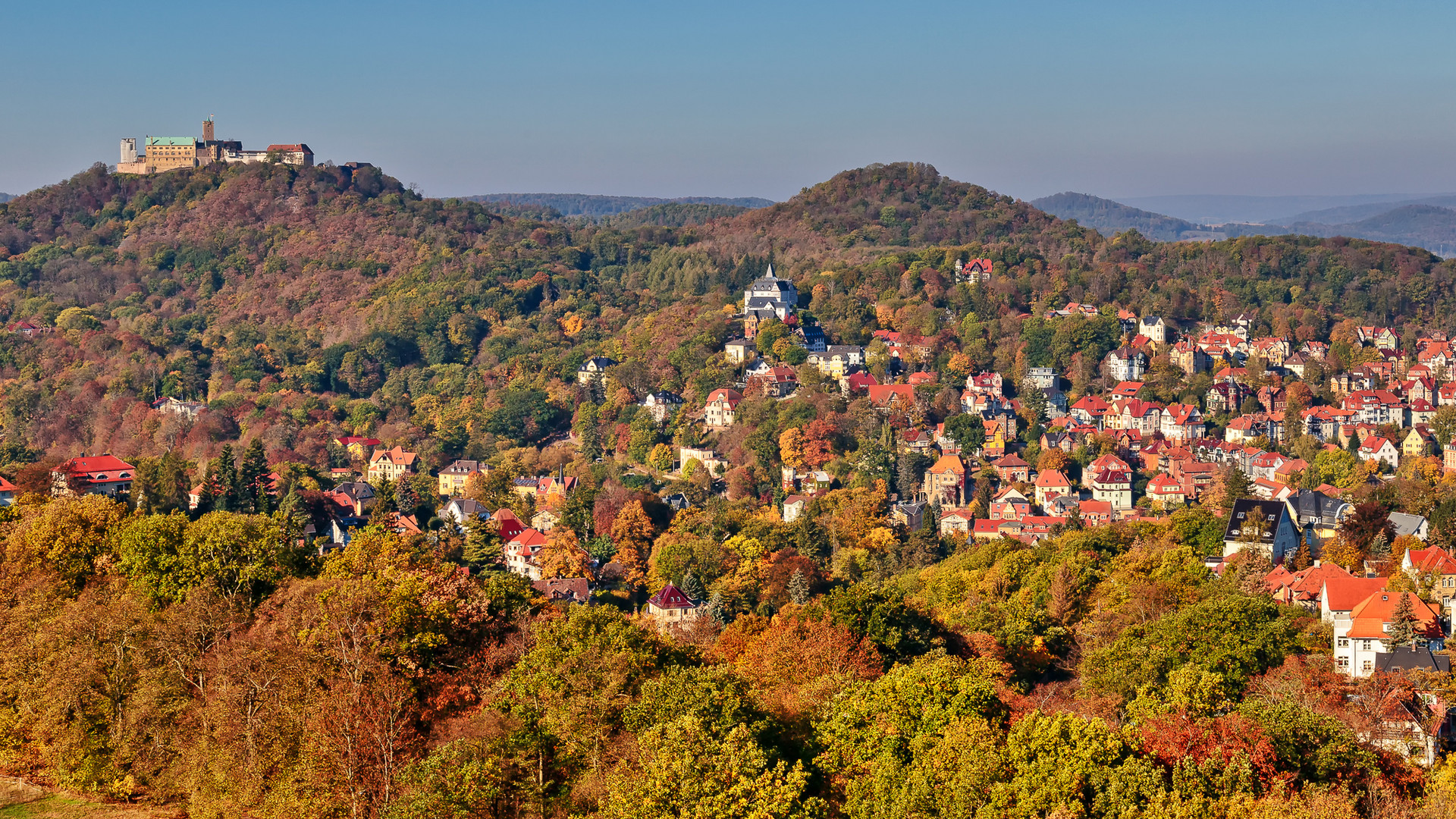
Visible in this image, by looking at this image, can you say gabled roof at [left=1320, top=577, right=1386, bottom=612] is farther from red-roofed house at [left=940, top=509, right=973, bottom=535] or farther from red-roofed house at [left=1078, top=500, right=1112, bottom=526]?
red-roofed house at [left=940, top=509, right=973, bottom=535]

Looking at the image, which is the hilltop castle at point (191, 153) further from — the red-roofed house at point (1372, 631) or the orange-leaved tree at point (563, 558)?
the red-roofed house at point (1372, 631)

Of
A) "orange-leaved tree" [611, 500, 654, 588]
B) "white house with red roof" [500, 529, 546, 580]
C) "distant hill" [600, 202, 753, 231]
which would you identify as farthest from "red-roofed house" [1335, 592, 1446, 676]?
"distant hill" [600, 202, 753, 231]

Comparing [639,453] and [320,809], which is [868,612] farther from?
[639,453]

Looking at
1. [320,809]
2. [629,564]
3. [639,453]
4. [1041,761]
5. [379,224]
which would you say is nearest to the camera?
[1041,761]

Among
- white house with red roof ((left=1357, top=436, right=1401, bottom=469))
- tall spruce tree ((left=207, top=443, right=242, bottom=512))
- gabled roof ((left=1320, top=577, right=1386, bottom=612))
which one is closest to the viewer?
gabled roof ((left=1320, top=577, right=1386, bottom=612))

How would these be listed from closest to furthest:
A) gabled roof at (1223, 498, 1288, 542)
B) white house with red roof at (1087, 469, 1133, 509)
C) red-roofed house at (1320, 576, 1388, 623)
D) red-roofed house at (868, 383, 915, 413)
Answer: red-roofed house at (1320, 576, 1388, 623), gabled roof at (1223, 498, 1288, 542), white house with red roof at (1087, 469, 1133, 509), red-roofed house at (868, 383, 915, 413)

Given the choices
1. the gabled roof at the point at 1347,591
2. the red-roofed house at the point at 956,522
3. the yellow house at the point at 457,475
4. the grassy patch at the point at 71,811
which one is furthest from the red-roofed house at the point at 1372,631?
the yellow house at the point at 457,475

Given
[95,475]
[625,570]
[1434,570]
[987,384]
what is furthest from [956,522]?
[95,475]

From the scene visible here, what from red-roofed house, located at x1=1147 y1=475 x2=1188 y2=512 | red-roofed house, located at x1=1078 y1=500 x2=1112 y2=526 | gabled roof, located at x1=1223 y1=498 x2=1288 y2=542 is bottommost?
red-roofed house, located at x1=1078 y1=500 x2=1112 y2=526

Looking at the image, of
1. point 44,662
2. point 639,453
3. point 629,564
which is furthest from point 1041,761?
point 639,453
